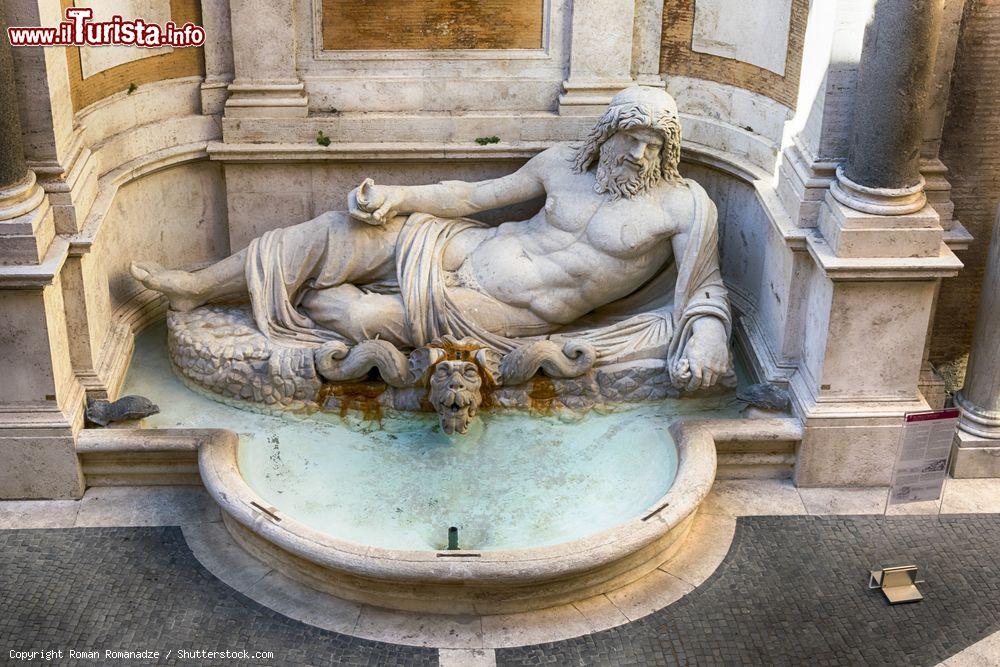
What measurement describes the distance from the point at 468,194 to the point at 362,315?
116cm

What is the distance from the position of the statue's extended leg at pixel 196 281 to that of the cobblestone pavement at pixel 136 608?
185 centimetres

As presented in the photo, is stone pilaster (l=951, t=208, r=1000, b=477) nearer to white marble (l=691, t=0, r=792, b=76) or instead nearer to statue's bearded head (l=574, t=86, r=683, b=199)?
white marble (l=691, t=0, r=792, b=76)

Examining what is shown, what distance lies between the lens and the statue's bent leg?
9.66 metres

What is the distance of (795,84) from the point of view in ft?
32.0

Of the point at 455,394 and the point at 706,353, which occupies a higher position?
the point at 706,353

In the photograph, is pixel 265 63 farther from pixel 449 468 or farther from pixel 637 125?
pixel 449 468

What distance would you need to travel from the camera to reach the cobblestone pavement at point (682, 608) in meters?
7.87

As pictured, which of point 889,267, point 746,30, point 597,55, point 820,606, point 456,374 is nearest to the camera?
point 820,606

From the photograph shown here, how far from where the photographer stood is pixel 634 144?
938cm

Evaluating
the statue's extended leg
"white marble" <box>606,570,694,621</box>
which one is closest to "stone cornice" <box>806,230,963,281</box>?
"white marble" <box>606,570,694,621</box>

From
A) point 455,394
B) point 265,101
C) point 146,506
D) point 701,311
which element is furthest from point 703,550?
point 265,101

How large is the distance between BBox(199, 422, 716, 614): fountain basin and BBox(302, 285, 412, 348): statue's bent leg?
1484 millimetres

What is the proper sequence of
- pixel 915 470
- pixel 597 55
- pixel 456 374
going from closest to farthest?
pixel 915 470 → pixel 456 374 → pixel 597 55
